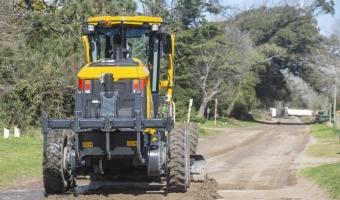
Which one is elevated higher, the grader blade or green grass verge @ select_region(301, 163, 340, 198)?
the grader blade

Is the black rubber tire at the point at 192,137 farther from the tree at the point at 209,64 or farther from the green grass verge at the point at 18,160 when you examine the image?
the tree at the point at 209,64

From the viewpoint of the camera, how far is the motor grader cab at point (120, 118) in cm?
1166

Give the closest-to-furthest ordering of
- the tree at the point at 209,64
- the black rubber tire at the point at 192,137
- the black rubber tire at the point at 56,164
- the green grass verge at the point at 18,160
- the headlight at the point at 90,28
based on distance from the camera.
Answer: the black rubber tire at the point at 56,164 → the headlight at the point at 90,28 → the black rubber tire at the point at 192,137 → the green grass verge at the point at 18,160 → the tree at the point at 209,64

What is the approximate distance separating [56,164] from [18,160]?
6.85 m

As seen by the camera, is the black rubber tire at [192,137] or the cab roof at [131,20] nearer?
the cab roof at [131,20]

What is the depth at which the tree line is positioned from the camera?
31.2m

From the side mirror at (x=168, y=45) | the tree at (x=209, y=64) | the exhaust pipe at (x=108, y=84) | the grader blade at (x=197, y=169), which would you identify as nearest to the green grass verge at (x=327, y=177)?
the grader blade at (x=197, y=169)

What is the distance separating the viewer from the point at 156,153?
484 inches

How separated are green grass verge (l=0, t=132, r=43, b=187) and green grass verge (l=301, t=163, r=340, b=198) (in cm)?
758

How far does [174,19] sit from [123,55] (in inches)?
1891

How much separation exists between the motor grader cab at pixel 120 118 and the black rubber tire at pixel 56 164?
0.07 feet

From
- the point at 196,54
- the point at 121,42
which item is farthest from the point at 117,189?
the point at 196,54

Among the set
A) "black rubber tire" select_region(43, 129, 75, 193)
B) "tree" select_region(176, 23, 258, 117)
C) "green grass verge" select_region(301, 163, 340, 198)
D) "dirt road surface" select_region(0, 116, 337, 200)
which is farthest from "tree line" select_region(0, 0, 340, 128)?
"black rubber tire" select_region(43, 129, 75, 193)

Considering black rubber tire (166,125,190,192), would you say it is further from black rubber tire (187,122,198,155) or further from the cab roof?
black rubber tire (187,122,198,155)
